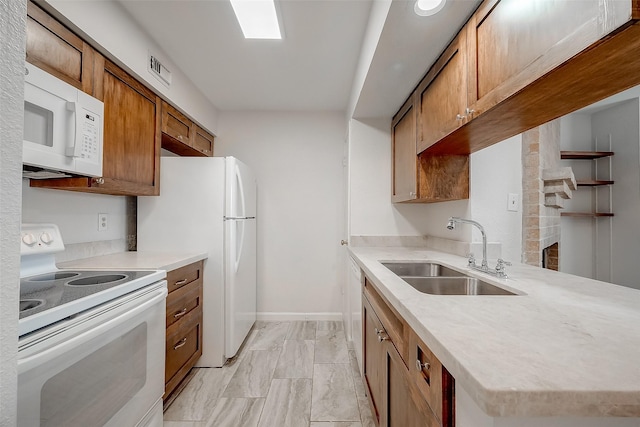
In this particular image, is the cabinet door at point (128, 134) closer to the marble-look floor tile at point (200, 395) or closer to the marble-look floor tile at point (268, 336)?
the marble-look floor tile at point (200, 395)

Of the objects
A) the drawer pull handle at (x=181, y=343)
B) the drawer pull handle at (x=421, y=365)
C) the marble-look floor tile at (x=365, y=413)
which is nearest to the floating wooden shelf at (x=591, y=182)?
the drawer pull handle at (x=421, y=365)

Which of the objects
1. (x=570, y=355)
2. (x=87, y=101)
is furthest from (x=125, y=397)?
(x=570, y=355)

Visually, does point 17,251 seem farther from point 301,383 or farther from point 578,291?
point 301,383

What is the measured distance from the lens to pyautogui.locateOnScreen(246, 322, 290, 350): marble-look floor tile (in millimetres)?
2717

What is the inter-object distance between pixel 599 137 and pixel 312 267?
2658 mm

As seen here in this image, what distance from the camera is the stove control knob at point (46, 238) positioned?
1.53m

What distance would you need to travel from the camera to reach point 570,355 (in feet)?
1.86

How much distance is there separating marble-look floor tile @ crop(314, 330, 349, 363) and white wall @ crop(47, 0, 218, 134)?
244 cm

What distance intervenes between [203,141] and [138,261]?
1.63 metres

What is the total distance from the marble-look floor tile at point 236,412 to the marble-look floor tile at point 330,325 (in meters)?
1.30

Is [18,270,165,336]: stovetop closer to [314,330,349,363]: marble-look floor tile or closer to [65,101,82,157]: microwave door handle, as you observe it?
[65,101,82,157]: microwave door handle

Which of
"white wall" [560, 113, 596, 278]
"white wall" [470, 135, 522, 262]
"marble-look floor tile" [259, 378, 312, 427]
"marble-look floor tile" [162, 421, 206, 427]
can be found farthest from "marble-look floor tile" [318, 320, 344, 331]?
"white wall" [560, 113, 596, 278]

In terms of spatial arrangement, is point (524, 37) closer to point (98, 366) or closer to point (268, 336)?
point (98, 366)

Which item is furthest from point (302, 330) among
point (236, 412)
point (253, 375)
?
point (236, 412)
